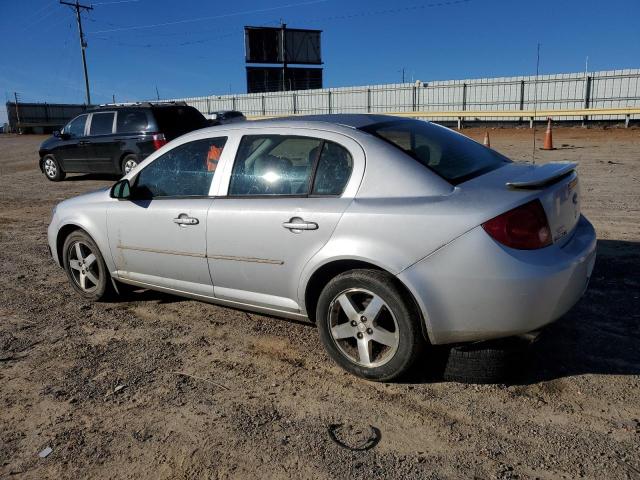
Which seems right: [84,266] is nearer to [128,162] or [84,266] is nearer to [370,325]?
[370,325]

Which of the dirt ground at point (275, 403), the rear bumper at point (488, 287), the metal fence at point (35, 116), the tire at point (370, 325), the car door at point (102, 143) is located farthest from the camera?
the metal fence at point (35, 116)

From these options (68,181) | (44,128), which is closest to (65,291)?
(68,181)

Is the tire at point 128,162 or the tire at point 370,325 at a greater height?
the tire at point 128,162

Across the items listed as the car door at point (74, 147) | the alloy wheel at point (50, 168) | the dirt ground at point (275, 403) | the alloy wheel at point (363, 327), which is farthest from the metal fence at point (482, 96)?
the alloy wheel at point (363, 327)

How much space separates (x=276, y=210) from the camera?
364 centimetres

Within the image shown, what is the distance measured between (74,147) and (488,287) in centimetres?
1357

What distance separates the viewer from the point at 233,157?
4070 millimetres

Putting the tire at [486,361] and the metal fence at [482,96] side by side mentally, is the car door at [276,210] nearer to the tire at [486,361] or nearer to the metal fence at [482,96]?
the tire at [486,361]

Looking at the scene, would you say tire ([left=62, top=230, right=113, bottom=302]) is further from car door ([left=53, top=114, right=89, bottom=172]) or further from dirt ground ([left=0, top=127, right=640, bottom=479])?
car door ([left=53, top=114, right=89, bottom=172])

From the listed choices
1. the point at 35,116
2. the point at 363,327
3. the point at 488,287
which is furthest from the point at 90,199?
the point at 35,116

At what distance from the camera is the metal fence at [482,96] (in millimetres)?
26406

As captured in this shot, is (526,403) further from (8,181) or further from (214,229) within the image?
(8,181)

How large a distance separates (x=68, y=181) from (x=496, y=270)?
14.7 meters

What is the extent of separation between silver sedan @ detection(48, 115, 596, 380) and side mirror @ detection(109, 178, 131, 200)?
0.03 feet
